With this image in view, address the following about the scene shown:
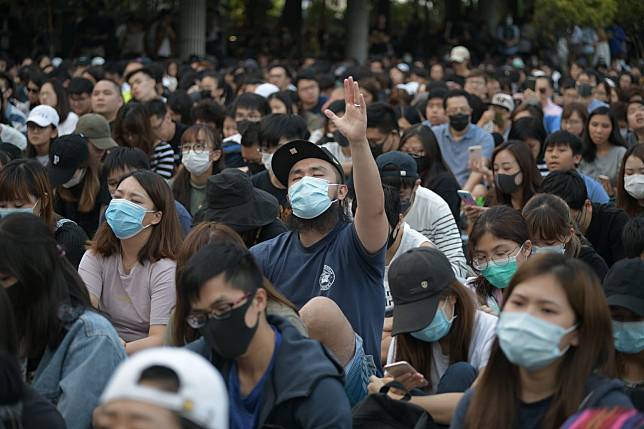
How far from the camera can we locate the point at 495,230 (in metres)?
5.71

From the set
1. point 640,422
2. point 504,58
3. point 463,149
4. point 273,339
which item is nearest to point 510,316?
point 640,422

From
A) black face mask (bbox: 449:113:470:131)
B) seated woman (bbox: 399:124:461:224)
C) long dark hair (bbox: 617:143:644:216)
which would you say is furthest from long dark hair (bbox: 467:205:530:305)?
black face mask (bbox: 449:113:470:131)

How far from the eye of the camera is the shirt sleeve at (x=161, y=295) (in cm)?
583

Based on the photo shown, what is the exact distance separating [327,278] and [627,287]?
1.42m

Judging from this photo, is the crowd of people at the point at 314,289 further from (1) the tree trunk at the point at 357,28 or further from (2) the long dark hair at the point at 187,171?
(1) the tree trunk at the point at 357,28

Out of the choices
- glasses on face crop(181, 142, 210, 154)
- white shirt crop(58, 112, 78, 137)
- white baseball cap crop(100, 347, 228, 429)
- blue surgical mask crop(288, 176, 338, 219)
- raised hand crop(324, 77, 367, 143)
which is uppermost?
raised hand crop(324, 77, 367, 143)

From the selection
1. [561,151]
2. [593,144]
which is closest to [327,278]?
[561,151]

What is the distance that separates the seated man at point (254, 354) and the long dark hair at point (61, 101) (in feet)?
25.7

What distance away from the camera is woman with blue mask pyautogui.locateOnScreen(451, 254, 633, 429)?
11.8ft

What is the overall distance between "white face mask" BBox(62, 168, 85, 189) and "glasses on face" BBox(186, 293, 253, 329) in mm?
4428

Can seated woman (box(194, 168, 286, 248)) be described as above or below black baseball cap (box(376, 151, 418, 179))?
below

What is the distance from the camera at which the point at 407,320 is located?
4562mm

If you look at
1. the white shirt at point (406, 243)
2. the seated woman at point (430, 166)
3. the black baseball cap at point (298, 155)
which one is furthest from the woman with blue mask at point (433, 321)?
the seated woman at point (430, 166)

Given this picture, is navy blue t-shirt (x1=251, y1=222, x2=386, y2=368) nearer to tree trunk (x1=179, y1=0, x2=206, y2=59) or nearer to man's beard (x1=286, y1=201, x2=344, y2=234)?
man's beard (x1=286, y1=201, x2=344, y2=234)
